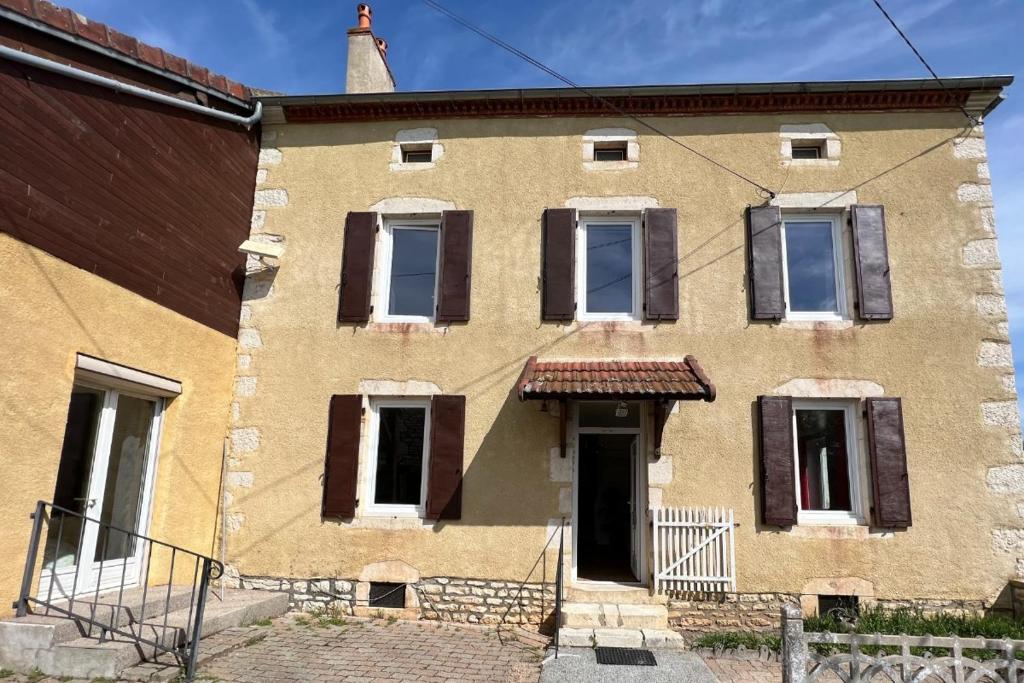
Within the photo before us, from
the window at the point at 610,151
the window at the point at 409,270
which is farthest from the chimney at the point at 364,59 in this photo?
the window at the point at 610,151

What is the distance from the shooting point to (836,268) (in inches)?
293

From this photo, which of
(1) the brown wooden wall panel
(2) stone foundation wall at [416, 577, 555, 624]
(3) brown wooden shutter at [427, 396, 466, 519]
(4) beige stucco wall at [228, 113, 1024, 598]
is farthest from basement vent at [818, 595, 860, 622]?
(1) the brown wooden wall panel

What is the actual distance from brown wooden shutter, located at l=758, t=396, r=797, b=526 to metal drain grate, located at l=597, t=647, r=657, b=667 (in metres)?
2.01

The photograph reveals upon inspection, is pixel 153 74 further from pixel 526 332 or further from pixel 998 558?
pixel 998 558

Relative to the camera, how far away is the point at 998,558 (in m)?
6.52

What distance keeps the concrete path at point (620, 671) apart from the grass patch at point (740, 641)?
54cm

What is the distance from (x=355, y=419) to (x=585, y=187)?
3816 millimetres

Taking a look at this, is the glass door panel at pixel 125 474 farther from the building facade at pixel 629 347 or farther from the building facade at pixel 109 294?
the building facade at pixel 629 347

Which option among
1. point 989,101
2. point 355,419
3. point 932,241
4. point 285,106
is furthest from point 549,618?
point 989,101

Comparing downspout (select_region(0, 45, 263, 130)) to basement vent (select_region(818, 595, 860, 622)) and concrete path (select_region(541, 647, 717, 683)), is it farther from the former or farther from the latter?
basement vent (select_region(818, 595, 860, 622))

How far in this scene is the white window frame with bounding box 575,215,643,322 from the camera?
7473 millimetres

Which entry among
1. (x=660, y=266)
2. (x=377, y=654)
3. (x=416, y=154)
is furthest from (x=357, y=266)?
(x=377, y=654)

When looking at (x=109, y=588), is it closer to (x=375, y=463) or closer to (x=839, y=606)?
(x=375, y=463)

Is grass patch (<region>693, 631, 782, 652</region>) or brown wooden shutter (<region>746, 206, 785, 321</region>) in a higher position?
brown wooden shutter (<region>746, 206, 785, 321</region>)
